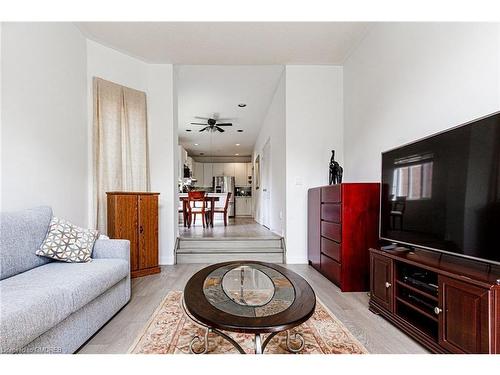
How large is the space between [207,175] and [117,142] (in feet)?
26.4

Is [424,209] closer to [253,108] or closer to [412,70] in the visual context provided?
[412,70]

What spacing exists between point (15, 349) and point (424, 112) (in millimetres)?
3052

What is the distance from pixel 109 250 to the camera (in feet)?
7.66

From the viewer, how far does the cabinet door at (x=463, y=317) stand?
4.10 feet

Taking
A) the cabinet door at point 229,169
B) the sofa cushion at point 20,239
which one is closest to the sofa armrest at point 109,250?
the sofa cushion at point 20,239

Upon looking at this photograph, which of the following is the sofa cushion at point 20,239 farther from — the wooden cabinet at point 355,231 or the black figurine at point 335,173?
the black figurine at point 335,173

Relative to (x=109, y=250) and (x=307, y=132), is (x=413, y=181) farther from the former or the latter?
(x=109, y=250)

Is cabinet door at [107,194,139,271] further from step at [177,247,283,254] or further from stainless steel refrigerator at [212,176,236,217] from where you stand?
stainless steel refrigerator at [212,176,236,217]

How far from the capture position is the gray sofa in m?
1.27

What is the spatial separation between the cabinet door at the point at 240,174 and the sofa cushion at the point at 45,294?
9.36 m

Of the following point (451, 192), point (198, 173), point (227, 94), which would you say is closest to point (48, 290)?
point (451, 192)

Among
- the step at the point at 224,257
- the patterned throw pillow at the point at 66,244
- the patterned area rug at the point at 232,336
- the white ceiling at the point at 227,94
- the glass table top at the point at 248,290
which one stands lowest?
the step at the point at 224,257

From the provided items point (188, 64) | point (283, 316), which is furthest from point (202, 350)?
point (188, 64)
